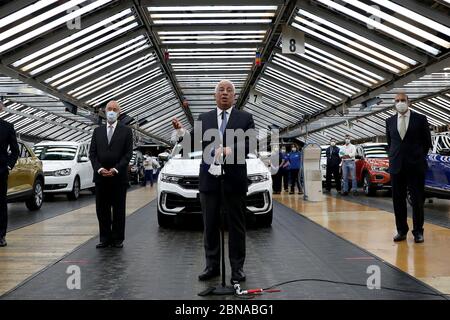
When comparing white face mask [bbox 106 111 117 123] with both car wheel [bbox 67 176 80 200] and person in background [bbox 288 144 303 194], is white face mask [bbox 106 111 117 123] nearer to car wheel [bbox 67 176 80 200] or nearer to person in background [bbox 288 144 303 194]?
car wheel [bbox 67 176 80 200]

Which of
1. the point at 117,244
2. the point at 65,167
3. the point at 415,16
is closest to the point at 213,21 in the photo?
the point at 415,16

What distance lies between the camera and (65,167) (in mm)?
15102

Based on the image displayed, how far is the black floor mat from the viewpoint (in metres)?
4.56

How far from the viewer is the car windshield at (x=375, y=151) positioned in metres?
16.8

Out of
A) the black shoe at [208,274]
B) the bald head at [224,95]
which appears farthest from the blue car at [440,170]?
the bald head at [224,95]

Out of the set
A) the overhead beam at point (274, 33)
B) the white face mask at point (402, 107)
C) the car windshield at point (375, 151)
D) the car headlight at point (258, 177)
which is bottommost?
the car headlight at point (258, 177)

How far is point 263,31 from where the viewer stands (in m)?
14.7

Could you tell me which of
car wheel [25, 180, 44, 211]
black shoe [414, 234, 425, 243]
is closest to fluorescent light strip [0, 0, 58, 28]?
car wheel [25, 180, 44, 211]

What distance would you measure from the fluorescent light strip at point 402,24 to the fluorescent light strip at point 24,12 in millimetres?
6326

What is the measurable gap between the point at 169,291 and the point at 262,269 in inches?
52.5

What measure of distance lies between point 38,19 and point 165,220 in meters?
5.58

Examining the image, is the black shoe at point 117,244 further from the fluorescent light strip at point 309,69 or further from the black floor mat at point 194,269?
the fluorescent light strip at point 309,69
